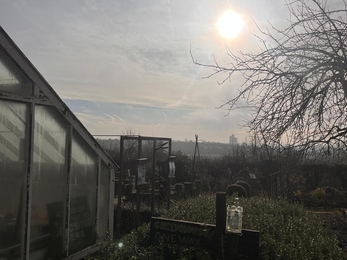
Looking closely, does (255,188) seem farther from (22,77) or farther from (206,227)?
(22,77)

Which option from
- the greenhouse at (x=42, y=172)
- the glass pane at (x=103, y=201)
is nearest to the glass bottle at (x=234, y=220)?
the greenhouse at (x=42, y=172)

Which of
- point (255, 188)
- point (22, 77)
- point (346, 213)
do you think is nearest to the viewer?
point (22, 77)

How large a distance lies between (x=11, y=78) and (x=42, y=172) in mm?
1355

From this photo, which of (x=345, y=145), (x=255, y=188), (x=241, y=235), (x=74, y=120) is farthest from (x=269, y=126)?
(x=255, y=188)

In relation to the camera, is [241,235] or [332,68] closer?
[241,235]

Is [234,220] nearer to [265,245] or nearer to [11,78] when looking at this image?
[265,245]

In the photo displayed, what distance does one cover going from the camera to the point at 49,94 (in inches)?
184

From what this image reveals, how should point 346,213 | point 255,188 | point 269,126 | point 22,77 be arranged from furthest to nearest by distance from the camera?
point 255,188 → point 346,213 → point 269,126 → point 22,77

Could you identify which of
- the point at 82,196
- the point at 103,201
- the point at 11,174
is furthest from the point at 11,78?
the point at 103,201

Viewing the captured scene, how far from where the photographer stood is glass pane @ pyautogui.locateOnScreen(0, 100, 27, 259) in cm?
387

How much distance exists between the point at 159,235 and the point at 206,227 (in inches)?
31.8

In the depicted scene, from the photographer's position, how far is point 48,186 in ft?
15.5

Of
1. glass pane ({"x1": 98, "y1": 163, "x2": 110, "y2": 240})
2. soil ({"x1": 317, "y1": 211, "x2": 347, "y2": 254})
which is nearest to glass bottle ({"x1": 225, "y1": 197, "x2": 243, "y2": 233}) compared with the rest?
glass pane ({"x1": 98, "y1": 163, "x2": 110, "y2": 240})

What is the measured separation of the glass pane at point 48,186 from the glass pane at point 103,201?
3.76ft
